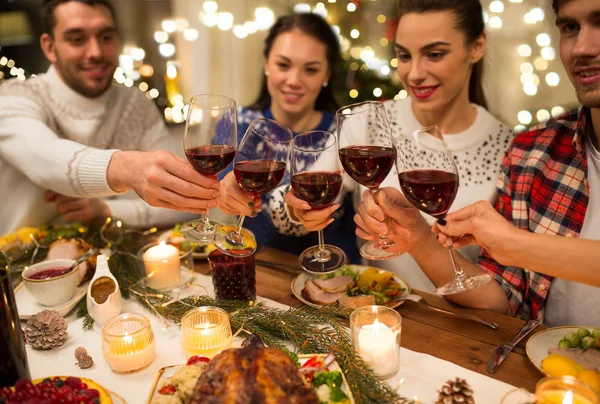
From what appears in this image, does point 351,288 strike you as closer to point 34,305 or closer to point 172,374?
point 172,374

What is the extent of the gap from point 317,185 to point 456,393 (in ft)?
1.81

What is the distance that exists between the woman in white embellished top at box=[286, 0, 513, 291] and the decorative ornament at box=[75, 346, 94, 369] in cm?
134

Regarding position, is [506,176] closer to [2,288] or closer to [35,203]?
[2,288]

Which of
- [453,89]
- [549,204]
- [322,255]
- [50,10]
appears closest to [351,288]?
[322,255]

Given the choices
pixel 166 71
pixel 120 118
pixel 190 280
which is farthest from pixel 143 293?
pixel 166 71

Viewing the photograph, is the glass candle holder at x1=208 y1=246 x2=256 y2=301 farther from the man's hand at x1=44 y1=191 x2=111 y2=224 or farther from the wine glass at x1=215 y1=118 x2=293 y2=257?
the man's hand at x1=44 y1=191 x2=111 y2=224

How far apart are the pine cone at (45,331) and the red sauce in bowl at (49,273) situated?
0.17 m

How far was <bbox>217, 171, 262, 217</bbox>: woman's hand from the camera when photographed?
1453 millimetres

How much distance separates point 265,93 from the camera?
2922mm

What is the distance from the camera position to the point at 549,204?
5.39 ft

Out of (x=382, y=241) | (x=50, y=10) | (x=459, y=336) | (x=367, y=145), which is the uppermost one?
(x=50, y=10)

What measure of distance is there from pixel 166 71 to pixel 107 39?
1.69m

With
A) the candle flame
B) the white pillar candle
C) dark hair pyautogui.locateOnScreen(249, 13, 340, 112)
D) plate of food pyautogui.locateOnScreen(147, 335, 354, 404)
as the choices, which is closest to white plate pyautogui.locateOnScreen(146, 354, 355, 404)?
plate of food pyautogui.locateOnScreen(147, 335, 354, 404)

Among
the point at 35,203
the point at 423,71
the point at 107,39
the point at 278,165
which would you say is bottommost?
the point at 35,203
